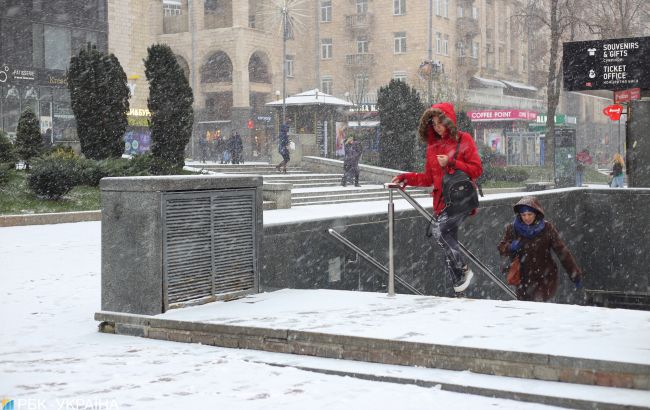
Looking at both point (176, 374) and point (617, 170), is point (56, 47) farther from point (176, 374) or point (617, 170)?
point (176, 374)

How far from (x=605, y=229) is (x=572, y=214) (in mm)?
563

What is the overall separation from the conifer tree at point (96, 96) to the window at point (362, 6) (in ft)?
138

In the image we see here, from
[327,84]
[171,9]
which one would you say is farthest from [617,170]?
[171,9]

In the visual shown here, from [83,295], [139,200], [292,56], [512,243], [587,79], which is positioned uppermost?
[292,56]

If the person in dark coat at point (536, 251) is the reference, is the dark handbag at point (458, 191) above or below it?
above

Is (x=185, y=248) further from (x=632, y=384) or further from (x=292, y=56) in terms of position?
(x=292, y=56)

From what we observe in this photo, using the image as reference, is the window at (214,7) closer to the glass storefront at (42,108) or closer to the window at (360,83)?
the window at (360,83)

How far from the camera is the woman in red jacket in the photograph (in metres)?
7.91

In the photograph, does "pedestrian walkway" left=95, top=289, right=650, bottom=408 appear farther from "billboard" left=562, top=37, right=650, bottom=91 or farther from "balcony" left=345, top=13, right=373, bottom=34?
"balcony" left=345, top=13, right=373, bottom=34

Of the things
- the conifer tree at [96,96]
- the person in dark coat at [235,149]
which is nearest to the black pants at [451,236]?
the conifer tree at [96,96]

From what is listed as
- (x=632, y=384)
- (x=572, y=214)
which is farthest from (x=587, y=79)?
(x=632, y=384)

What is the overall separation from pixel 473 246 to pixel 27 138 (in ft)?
58.8

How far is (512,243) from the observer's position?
337 inches

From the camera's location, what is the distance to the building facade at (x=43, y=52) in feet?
144
